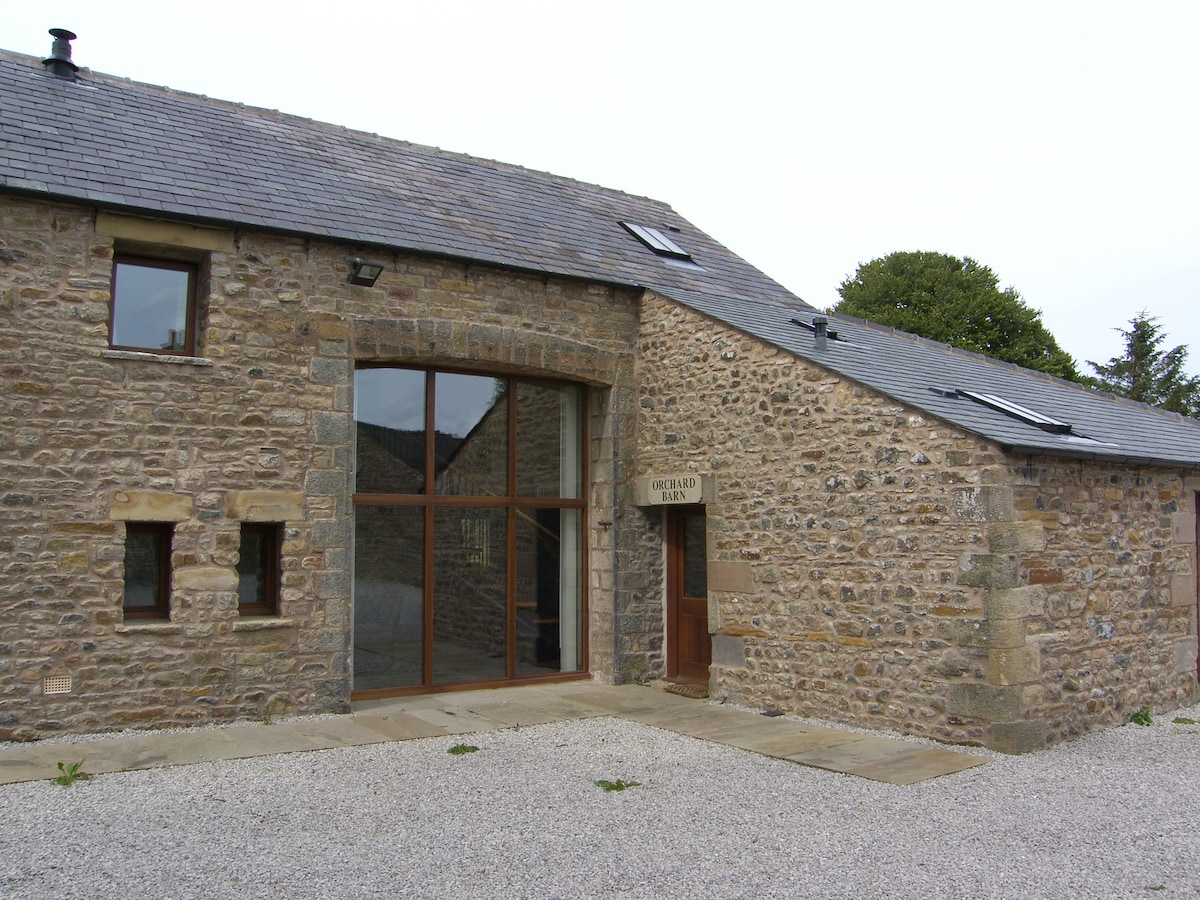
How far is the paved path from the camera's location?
21.2 feet

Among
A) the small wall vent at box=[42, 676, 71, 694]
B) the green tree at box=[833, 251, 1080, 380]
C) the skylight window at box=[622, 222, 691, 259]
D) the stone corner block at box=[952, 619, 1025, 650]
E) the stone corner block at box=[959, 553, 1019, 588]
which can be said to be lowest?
the small wall vent at box=[42, 676, 71, 694]

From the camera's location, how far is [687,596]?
A: 9.97 metres

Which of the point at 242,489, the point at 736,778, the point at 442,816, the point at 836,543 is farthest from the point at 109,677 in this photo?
the point at 836,543

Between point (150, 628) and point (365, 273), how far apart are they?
3.32 metres

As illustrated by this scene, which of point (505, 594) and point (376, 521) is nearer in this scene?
point (376, 521)

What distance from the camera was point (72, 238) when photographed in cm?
734

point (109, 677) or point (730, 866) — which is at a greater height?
point (109, 677)

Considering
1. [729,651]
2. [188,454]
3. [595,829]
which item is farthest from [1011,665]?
[188,454]

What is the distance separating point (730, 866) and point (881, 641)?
10.8 ft

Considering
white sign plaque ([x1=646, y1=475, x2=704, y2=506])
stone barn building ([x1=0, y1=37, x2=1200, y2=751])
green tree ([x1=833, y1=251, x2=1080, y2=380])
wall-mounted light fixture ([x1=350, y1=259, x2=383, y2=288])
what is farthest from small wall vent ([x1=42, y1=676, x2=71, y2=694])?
green tree ([x1=833, y1=251, x2=1080, y2=380])

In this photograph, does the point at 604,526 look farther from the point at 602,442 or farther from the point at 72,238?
the point at 72,238

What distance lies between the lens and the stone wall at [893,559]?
23.0 feet

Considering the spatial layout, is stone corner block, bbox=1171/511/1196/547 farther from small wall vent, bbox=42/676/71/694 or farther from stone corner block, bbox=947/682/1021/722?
small wall vent, bbox=42/676/71/694

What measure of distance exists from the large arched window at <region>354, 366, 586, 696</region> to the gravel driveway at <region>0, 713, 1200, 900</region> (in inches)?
80.2
